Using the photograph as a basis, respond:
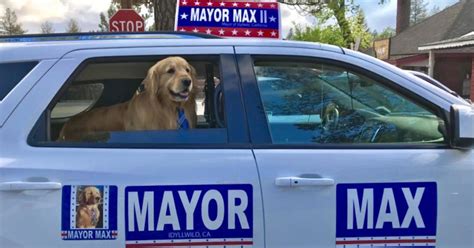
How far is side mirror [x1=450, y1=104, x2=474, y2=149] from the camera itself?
97.0 inches

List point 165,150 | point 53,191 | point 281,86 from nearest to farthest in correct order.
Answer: point 53,191, point 165,150, point 281,86

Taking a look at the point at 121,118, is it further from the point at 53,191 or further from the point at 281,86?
the point at 281,86

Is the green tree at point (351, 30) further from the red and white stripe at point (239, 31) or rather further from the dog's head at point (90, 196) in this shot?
the dog's head at point (90, 196)

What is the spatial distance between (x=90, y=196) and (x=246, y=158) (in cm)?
70

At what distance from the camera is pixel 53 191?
2.27 metres

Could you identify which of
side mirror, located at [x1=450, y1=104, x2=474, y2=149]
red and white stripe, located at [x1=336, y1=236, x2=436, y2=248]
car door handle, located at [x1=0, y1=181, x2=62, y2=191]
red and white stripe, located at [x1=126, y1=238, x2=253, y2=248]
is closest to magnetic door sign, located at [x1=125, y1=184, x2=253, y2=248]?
red and white stripe, located at [x1=126, y1=238, x2=253, y2=248]

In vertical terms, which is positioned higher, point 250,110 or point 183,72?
point 183,72

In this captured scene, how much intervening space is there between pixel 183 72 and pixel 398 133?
1143 mm

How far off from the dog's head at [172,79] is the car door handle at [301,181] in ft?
2.57

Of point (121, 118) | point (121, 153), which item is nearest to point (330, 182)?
point (121, 153)

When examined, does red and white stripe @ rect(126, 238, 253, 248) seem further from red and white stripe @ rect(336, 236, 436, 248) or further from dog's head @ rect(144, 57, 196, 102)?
dog's head @ rect(144, 57, 196, 102)

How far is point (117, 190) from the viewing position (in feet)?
7.56

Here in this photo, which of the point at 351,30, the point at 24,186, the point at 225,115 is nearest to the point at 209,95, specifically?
the point at 225,115

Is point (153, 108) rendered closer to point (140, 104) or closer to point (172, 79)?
point (140, 104)
